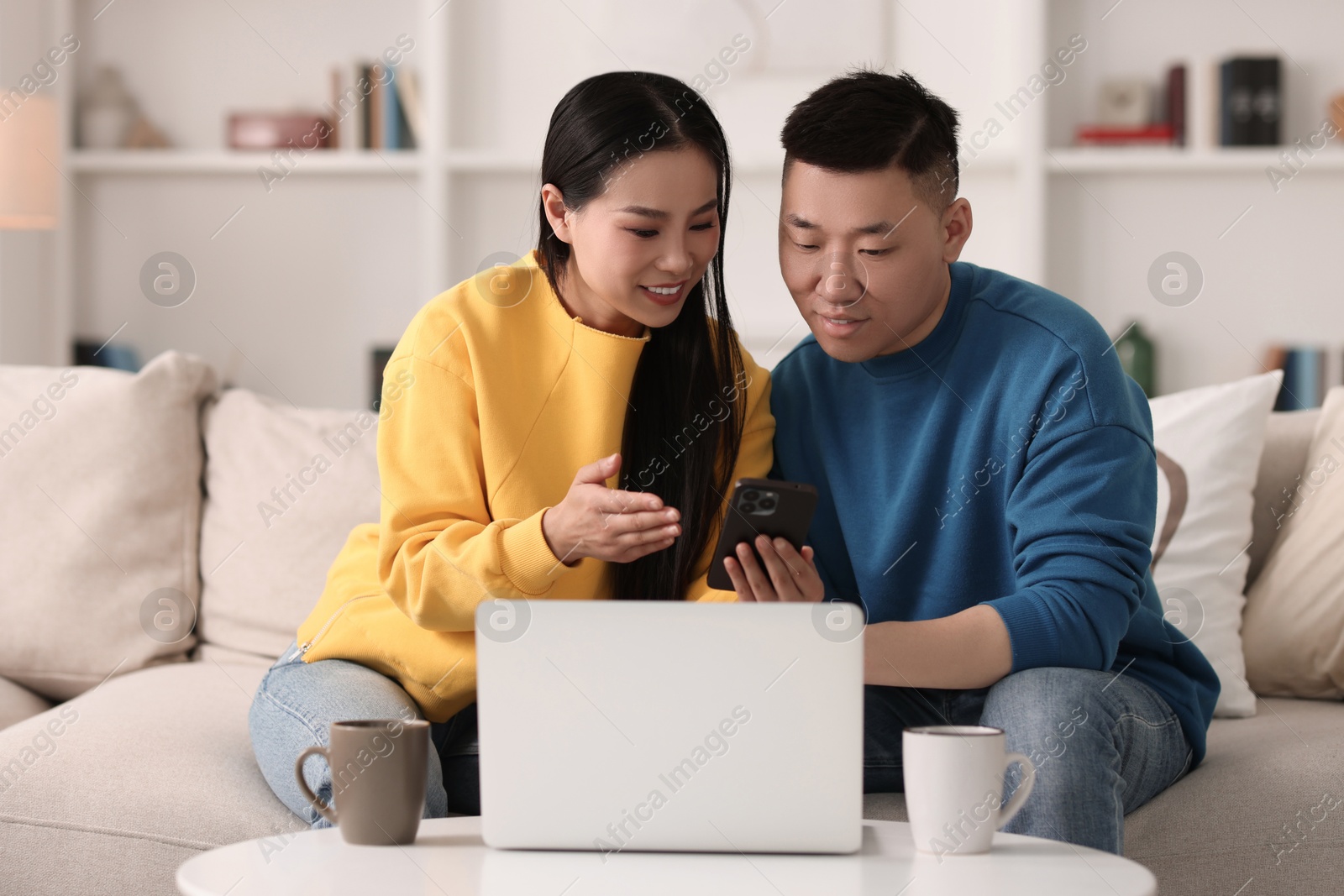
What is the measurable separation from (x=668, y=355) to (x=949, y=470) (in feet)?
1.20

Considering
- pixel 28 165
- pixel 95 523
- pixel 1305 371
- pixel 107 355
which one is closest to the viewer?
pixel 95 523

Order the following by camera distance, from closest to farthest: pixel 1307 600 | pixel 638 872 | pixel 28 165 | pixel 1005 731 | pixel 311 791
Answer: pixel 638 872
pixel 311 791
pixel 1005 731
pixel 1307 600
pixel 28 165

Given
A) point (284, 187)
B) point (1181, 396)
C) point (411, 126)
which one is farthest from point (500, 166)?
point (1181, 396)

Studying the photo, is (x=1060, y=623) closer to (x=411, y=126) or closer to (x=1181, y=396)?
(x=1181, y=396)

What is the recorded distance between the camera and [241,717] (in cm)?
160

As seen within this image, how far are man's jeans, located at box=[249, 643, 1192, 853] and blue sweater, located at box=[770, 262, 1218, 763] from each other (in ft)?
0.16

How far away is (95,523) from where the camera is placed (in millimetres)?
1869

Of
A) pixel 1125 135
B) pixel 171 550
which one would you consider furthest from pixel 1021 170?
pixel 171 550

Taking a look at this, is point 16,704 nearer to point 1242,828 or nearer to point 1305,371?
point 1242,828

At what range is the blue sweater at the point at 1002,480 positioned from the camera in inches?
49.0

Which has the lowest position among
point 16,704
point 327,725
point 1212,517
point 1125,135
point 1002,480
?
point 16,704

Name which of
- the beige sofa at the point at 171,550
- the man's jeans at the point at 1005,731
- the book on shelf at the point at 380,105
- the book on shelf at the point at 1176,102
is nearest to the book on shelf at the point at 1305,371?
the book on shelf at the point at 1176,102

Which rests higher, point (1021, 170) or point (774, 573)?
point (1021, 170)

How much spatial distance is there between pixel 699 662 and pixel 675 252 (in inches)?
24.2
